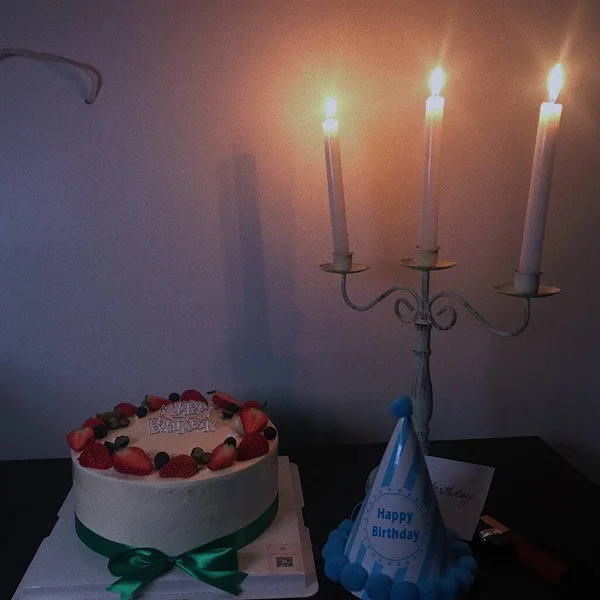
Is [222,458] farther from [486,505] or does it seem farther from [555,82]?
[555,82]

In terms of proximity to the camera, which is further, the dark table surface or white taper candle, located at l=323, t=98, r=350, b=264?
white taper candle, located at l=323, t=98, r=350, b=264

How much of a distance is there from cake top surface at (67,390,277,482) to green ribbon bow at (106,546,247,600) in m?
0.10

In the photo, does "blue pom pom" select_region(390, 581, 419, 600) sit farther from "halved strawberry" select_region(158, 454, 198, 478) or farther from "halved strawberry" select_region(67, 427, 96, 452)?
"halved strawberry" select_region(67, 427, 96, 452)

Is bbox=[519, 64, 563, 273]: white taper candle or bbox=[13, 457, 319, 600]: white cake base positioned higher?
bbox=[519, 64, 563, 273]: white taper candle

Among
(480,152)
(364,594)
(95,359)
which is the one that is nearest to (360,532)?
(364,594)

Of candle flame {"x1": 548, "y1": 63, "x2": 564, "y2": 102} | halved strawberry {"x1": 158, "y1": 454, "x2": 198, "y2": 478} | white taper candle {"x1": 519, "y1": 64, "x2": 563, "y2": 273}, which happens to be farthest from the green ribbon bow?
candle flame {"x1": 548, "y1": 63, "x2": 564, "y2": 102}

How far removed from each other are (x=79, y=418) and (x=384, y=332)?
60cm

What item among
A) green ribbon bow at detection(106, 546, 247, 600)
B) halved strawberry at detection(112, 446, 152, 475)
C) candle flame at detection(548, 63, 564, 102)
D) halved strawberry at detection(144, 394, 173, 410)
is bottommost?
green ribbon bow at detection(106, 546, 247, 600)

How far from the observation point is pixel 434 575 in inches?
30.5

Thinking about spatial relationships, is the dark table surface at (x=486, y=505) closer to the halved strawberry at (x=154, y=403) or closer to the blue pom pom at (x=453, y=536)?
the blue pom pom at (x=453, y=536)

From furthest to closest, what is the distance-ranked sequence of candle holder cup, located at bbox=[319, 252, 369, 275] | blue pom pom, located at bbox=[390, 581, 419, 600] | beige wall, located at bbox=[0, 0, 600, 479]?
1. beige wall, located at bbox=[0, 0, 600, 479]
2. candle holder cup, located at bbox=[319, 252, 369, 275]
3. blue pom pom, located at bbox=[390, 581, 419, 600]

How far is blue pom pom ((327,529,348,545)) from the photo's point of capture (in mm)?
847

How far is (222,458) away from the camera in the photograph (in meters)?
0.82

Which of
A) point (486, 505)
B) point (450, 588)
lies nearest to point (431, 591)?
point (450, 588)
